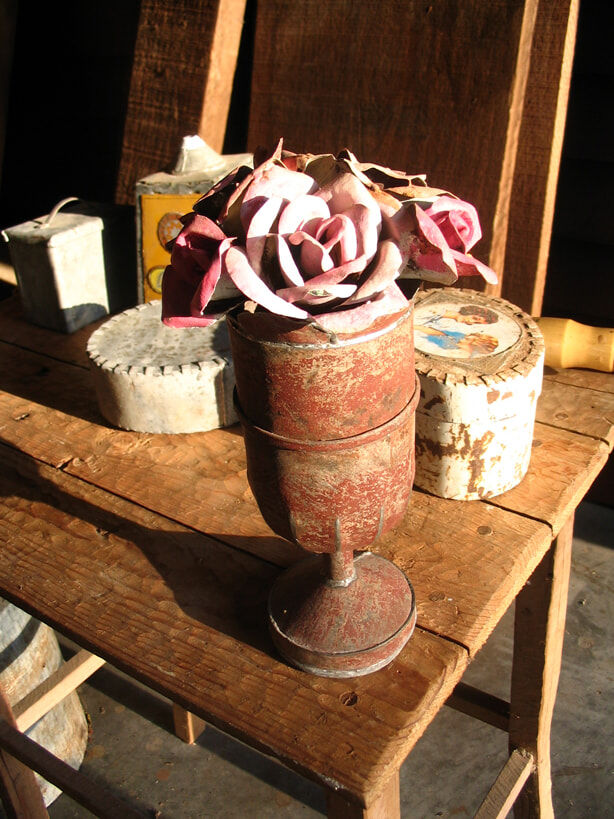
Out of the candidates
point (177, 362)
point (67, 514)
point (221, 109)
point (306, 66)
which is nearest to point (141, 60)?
point (221, 109)

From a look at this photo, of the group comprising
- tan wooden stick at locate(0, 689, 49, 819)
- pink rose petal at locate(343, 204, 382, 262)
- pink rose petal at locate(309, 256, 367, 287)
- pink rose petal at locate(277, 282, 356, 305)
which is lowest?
tan wooden stick at locate(0, 689, 49, 819)

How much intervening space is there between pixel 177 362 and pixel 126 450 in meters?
0.15

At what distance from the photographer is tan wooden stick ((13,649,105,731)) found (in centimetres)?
136

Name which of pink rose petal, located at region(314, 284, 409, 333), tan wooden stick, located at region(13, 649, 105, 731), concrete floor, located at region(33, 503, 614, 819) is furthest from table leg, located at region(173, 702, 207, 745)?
pink rose petal, located at region(314, 284, 409, 333)

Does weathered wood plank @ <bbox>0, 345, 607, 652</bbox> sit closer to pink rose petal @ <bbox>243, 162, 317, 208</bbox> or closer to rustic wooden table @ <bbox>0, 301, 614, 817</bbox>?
rustic wooden table @ <bbox>0, 301, 614, 817</bbox>

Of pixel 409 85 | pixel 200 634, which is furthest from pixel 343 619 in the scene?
pixel 409 85

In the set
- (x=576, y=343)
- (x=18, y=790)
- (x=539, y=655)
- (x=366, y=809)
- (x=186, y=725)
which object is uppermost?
(x=576, y=343)

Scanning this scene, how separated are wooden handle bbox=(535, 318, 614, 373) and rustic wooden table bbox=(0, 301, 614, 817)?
0.03m

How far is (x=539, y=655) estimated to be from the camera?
48.1 inches

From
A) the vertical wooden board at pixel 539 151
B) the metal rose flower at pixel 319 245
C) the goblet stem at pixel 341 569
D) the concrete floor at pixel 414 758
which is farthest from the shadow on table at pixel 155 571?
the concrete floor at pixel 414 758

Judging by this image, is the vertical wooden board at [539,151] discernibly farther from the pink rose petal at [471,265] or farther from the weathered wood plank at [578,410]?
the pink rose petal at [471,265]

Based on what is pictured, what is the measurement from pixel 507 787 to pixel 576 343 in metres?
A: 0.72

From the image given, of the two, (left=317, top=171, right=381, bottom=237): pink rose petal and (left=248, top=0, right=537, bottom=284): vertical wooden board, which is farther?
(left=248, top=0, right=537, bottom=284): vertical wooden board

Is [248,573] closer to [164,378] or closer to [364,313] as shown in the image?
[164,378]
